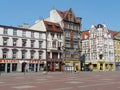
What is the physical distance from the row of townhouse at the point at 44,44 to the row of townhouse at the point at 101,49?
12780 millimetres

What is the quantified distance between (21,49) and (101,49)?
3855cm

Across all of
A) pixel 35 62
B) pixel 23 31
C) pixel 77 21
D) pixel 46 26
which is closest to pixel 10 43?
pixel 23 31

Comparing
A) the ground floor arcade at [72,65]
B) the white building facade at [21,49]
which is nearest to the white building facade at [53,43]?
the white building facade at [21,49]

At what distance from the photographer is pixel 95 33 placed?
96.2 meters

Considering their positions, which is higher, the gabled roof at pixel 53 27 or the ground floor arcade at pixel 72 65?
the gabled roof at pixel 53 27

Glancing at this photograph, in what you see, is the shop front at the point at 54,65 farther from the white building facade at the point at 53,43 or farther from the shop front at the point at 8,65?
the shop front at the point at 8,65

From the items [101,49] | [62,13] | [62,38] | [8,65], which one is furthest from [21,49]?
[101,49]

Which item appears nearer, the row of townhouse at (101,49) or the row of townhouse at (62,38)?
the row of townhouse at (62,38)

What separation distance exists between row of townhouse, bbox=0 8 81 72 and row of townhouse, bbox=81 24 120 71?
12.8 m

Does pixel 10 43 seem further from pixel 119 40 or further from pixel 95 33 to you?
pixel 119 40

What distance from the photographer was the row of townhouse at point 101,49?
93.3 meters

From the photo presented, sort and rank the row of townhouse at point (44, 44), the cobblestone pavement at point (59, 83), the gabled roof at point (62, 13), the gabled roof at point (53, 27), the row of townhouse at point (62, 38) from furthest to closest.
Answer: the gabled roof at point (62, 13) → the gabled roof at point (53, 27) → the row of townhouse at point (62, 38) → the row of townhouse at point (44, 44) → the cobblestone pavement at point (59, 83)

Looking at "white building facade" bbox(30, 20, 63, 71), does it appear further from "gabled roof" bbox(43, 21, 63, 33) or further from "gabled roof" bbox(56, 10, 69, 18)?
"gabled roof" bbox(56, 10, 69, 18)

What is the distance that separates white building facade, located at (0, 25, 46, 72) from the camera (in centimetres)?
6316
